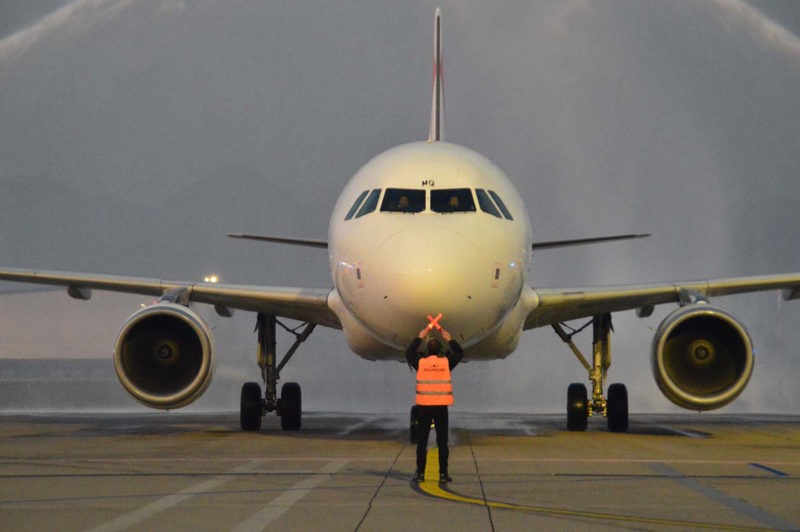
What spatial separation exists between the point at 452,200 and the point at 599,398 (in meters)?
6.38

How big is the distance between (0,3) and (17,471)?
148 ft

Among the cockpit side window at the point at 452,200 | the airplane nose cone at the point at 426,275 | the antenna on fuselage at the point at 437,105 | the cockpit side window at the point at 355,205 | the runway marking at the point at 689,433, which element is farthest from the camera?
the antenna on fuselage at the point at 437,105

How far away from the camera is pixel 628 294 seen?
2072cm

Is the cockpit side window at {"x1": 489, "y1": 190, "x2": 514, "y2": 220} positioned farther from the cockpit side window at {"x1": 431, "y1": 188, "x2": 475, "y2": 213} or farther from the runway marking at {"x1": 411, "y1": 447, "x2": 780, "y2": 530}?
the runway marking at {"x1": 411, "y1": 447, "x2": 780, "y2": 530}

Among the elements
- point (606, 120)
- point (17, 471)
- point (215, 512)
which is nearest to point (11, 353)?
point (606, 120)

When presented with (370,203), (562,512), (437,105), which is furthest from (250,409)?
(562,512)

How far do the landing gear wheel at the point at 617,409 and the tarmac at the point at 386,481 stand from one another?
3.40ft

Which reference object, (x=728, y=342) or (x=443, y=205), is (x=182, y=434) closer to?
(x=443, y=205)

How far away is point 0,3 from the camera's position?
54812mm

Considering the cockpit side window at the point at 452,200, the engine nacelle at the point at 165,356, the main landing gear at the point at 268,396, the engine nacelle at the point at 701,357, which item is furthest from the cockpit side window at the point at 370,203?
the engine nacelle at the point at 701,357

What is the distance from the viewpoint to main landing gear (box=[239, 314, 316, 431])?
2161 centimetres

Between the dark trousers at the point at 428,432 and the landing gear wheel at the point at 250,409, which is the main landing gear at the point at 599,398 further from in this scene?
the dark trousers at the point at 428,432

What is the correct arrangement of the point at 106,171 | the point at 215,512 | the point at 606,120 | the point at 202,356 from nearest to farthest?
1. the point at 215,512
2. the point at 202,356
3. the point at 606,120
4. the point at 106,171

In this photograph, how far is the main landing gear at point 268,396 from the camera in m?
21.6
